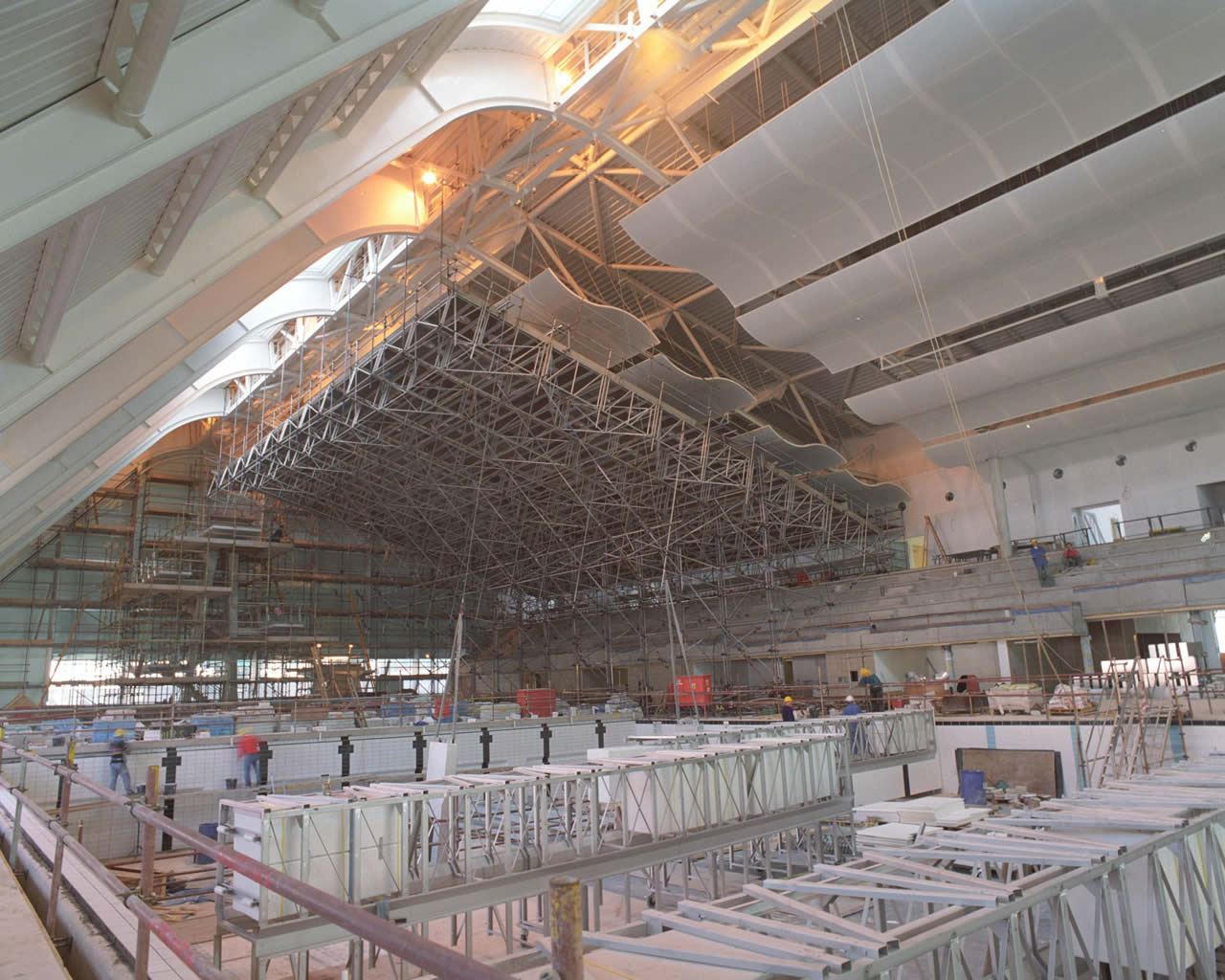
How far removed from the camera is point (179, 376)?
17375 mm

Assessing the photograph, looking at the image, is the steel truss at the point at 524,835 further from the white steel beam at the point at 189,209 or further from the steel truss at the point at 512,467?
the steel truss at the point at 512,467

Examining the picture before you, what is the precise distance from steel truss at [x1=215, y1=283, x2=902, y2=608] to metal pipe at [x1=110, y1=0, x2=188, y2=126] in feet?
57.2

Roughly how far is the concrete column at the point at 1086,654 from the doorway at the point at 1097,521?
194 inches

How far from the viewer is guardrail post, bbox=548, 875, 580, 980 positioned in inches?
70.4

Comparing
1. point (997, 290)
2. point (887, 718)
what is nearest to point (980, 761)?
point (887, 718)

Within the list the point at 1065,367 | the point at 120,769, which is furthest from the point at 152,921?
the point at 1065,367

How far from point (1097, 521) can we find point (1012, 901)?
105 ft

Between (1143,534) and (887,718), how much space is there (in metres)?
17.5

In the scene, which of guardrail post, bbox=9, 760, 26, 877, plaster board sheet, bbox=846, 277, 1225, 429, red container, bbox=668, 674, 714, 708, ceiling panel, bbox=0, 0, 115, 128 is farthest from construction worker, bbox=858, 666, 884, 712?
ceiling panel, bbox=0, 0, 115, 128

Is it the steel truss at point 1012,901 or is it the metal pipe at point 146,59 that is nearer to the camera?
the steel truss at point 1012,901

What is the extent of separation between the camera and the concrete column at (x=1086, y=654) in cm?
2598

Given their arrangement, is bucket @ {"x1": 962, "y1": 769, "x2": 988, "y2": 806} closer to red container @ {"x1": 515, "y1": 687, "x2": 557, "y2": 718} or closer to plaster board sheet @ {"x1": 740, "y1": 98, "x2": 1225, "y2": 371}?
plaster board sheet @ {"x1": 740, "y1": 98, "x2": 1225, "y2": 371}

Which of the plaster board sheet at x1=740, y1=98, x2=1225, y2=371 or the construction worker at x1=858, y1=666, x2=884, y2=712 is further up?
the plaster board sheet at x1=740, y1=98, x2=1225, y2=371

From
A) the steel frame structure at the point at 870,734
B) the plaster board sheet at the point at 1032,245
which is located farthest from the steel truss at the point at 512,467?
the steel frame structure at the point at 870,734
